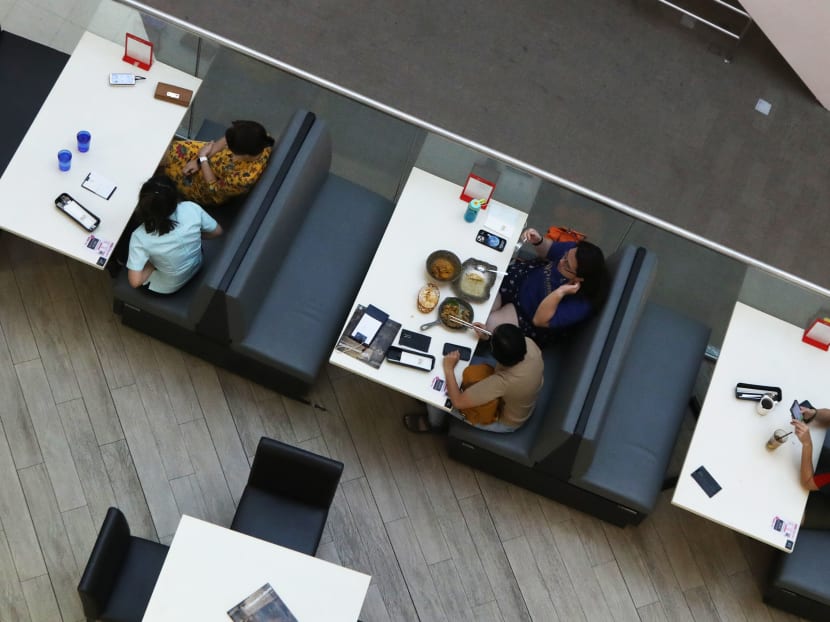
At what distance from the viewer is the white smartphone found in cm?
497

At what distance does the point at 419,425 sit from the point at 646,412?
1.15 meters

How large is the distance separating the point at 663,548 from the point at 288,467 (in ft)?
6.76

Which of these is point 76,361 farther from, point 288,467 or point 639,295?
point 639,295

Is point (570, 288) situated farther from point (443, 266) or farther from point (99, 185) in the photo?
point (99, 185)

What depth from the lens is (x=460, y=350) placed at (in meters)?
4.71

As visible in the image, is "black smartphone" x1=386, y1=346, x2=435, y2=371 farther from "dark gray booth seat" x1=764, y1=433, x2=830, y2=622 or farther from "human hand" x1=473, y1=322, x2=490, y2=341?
"dark gray booth seat" x1=764, y1=433, x2=830, y2=622

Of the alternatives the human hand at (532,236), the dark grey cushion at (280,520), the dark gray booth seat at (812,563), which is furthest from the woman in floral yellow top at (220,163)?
the dark gray booth seat at (812,563)

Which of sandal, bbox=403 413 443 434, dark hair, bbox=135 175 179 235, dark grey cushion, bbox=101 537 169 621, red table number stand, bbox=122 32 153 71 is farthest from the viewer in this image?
sandal, bbox=403 413 443 434

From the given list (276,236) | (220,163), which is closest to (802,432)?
(276,236)

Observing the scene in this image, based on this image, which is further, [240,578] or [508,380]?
[508,380]

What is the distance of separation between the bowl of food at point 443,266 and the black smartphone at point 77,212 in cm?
158

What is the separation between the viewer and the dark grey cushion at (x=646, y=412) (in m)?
4.78

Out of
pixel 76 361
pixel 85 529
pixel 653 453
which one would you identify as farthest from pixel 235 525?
pixel 653 453

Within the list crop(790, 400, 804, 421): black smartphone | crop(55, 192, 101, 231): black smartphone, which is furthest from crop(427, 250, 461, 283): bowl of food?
crop(790, 400, 804, 421): black smartphone
